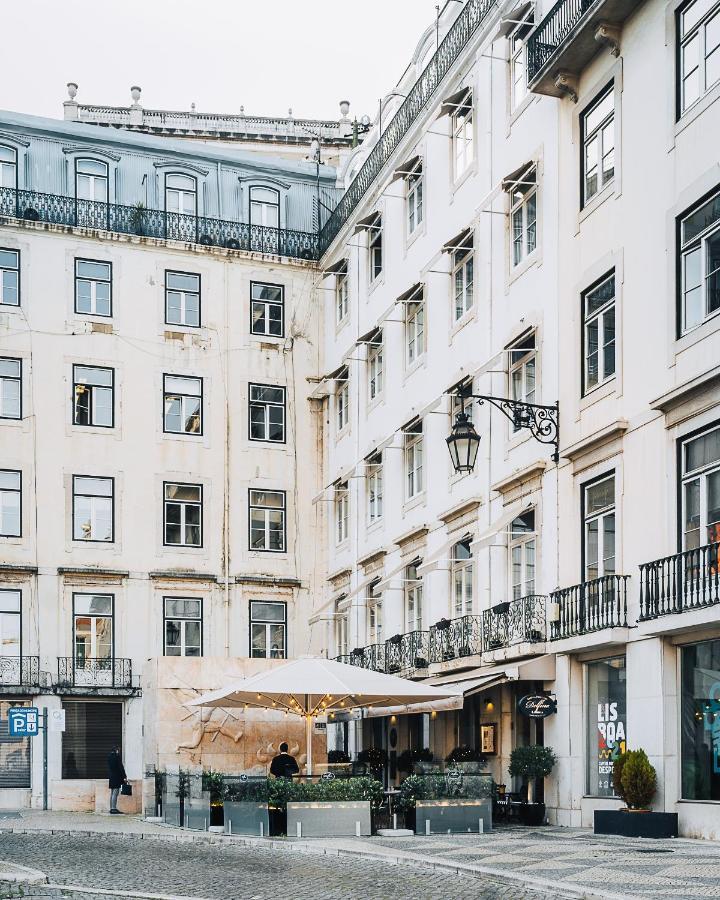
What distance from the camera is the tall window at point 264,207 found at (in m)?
45.7

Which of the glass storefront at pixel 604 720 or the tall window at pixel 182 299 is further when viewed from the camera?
the tall window at pixel 182 299

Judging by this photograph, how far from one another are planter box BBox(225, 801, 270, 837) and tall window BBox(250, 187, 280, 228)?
23.8 m

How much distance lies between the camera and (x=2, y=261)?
41.8m

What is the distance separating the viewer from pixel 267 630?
43031mm

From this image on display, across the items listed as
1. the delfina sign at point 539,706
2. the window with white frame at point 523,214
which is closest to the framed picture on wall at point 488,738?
the delfina sign at point 539,706

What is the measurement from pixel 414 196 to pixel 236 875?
2178 cm

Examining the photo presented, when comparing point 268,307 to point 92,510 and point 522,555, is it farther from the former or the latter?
point 522,555

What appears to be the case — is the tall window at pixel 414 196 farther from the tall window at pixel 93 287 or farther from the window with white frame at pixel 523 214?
the tall window at pixel 93 287

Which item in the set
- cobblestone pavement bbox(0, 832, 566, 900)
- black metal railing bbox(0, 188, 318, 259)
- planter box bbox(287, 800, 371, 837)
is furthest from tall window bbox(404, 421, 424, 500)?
cobblestone pavement bbox(0, 832, 566, 900)

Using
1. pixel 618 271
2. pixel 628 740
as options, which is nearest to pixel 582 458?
pixel 618 271

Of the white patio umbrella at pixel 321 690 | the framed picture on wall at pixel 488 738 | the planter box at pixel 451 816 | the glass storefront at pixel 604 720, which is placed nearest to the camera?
the planter box at pixel 451 816

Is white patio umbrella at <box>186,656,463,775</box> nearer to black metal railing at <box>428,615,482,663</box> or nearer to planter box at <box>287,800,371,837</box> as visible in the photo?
planter box at <box>287,800,371,837</box>

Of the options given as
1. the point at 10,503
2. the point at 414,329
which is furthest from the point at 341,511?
the point at 10,503

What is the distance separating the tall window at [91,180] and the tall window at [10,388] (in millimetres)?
5386
